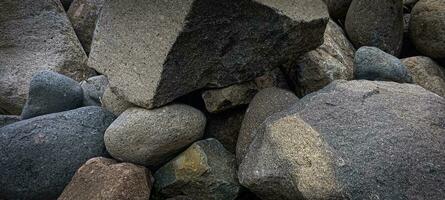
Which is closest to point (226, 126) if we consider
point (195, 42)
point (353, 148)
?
point (195, 42)

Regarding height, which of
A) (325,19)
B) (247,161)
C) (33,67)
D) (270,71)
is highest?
(325,19)

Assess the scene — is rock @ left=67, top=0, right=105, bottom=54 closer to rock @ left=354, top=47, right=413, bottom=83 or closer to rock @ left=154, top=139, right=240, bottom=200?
rock @ left=154, top=139, right=240, bottom=200

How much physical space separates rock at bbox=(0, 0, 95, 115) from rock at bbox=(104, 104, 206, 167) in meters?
1.13

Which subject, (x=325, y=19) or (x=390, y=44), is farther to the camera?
(x=390, y=44)

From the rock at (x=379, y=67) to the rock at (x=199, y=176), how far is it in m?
0.91

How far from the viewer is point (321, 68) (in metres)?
2.83

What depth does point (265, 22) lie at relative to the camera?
8.03 ft

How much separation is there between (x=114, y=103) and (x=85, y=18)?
50.7 inches

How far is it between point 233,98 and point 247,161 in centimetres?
41

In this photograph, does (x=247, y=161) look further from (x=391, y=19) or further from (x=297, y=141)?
(x=391, y=19)

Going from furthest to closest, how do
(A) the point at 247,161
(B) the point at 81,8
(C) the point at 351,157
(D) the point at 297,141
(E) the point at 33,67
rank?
(B) the point at 81,8, (E) the point at 33,67, (A) the point at 247,161, (D) the point at 297,141, (C) the point at 351,157

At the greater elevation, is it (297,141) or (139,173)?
(297,141)

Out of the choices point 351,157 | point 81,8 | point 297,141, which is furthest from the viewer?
point 81,8

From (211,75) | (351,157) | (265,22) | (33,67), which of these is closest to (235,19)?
(265,22)
